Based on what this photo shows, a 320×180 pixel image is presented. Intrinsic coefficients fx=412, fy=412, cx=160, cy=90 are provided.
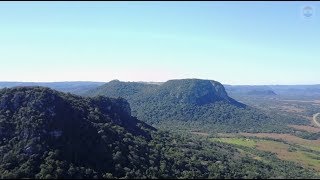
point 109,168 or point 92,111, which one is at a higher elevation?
point 92,111

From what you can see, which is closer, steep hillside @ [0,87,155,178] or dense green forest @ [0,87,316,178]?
steep hillside @ [0,87,155,178]

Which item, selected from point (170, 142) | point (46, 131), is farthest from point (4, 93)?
point (170, 142)

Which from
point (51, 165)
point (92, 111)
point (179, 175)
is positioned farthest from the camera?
point (92, 111)

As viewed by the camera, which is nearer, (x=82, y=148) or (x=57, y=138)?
(x=57, y=138)

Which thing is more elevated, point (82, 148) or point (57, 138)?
point (57, 138)

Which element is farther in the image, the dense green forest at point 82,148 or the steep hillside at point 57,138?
the dense green forest at point 82,148

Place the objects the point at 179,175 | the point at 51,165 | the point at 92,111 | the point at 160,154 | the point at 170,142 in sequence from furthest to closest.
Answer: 1. the point at 170,142
2. the point at 92,111
3. the point at 160,154
4. the point at 179,175
5. the point at 51,165

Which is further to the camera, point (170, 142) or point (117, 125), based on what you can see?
point (170, 142)

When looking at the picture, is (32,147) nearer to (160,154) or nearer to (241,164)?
(160,154)
